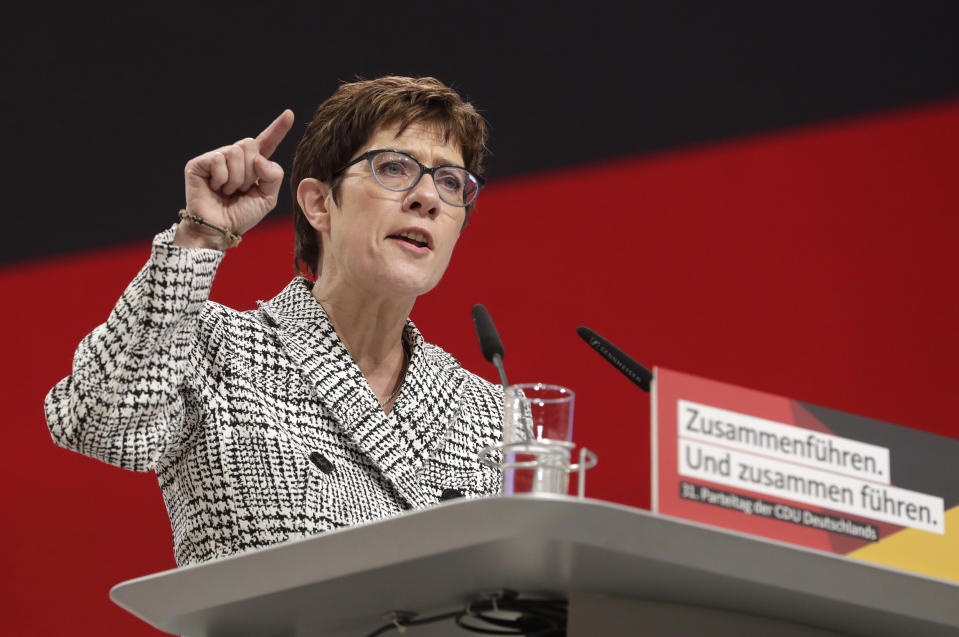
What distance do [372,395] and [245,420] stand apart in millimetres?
192

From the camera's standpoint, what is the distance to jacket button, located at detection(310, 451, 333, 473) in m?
1.42

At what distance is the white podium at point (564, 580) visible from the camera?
712 millimetres

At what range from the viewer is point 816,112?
239 centimetres

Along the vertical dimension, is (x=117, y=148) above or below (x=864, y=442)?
above

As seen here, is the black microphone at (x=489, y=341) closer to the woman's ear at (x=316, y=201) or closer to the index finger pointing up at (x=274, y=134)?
the index finger pointing up at (x=274, y=134)

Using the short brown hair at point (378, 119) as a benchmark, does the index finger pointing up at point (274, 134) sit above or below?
below

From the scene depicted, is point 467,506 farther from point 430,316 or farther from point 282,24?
point 282,24

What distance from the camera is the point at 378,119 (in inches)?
67.5

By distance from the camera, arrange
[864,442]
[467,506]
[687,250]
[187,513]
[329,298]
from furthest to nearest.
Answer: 1. [687,250]
2. [329,298]
3. [187,513]
4. [864,442]
5. [467,506]

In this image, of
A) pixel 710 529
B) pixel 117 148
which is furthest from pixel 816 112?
pixel 710 529

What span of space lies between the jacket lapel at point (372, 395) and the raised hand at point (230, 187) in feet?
0.89

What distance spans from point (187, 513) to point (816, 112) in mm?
1627

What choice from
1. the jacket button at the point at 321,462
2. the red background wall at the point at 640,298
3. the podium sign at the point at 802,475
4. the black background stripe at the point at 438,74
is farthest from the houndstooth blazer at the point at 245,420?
the black background stripe at the point at 438,74

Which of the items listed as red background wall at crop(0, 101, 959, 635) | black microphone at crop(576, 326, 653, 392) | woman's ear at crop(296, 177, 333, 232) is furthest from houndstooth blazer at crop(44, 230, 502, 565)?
red background wall at crop(0, 101, 959, 635)
